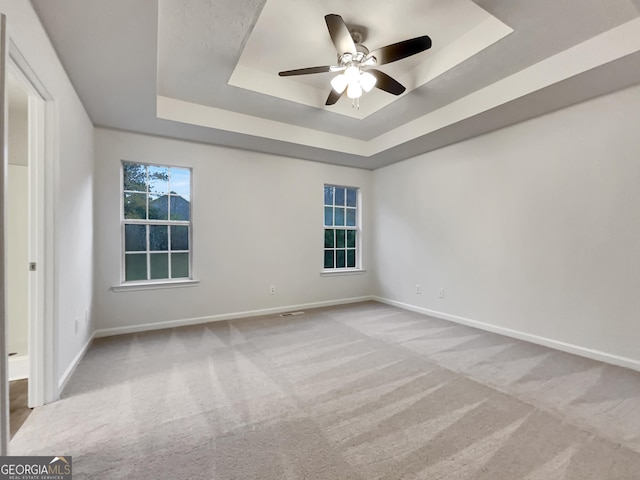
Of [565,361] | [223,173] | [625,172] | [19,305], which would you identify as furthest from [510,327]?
[19,305]

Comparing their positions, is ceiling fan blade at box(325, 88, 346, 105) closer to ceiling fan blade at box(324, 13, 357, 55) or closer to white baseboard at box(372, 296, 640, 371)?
ceiling fan blade at box(324, 13, 357, 55)

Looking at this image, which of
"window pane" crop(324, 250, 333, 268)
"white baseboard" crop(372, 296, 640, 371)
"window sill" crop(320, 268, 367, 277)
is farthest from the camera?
"window pane" crop(324, 250, 333, 268)

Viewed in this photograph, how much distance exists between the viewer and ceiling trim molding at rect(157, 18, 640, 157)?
2.19 metres

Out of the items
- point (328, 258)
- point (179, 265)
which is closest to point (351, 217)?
point (328, 258)

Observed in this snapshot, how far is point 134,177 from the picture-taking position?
370cm

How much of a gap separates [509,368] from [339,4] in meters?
3.37

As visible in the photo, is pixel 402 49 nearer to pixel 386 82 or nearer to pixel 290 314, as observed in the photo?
pixel 386 82

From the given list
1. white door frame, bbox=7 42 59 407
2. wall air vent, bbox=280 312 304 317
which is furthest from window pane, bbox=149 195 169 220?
wall air vent, bbox=280 312 304 317

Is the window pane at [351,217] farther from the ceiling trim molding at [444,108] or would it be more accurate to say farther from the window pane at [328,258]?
the ceiling trim molding at [444,108]

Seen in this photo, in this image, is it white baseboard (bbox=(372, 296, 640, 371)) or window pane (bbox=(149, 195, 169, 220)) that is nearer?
white baseboard (bbox=(372, 296, 640, 371))

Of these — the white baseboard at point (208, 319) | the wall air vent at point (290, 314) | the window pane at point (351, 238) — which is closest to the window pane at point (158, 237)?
the white baseboard at point (208, 319)

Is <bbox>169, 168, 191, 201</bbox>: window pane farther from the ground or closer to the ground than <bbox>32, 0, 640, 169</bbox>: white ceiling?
closer to the ground

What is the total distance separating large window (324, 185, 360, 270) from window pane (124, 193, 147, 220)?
2.78m

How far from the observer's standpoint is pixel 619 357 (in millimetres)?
2613
